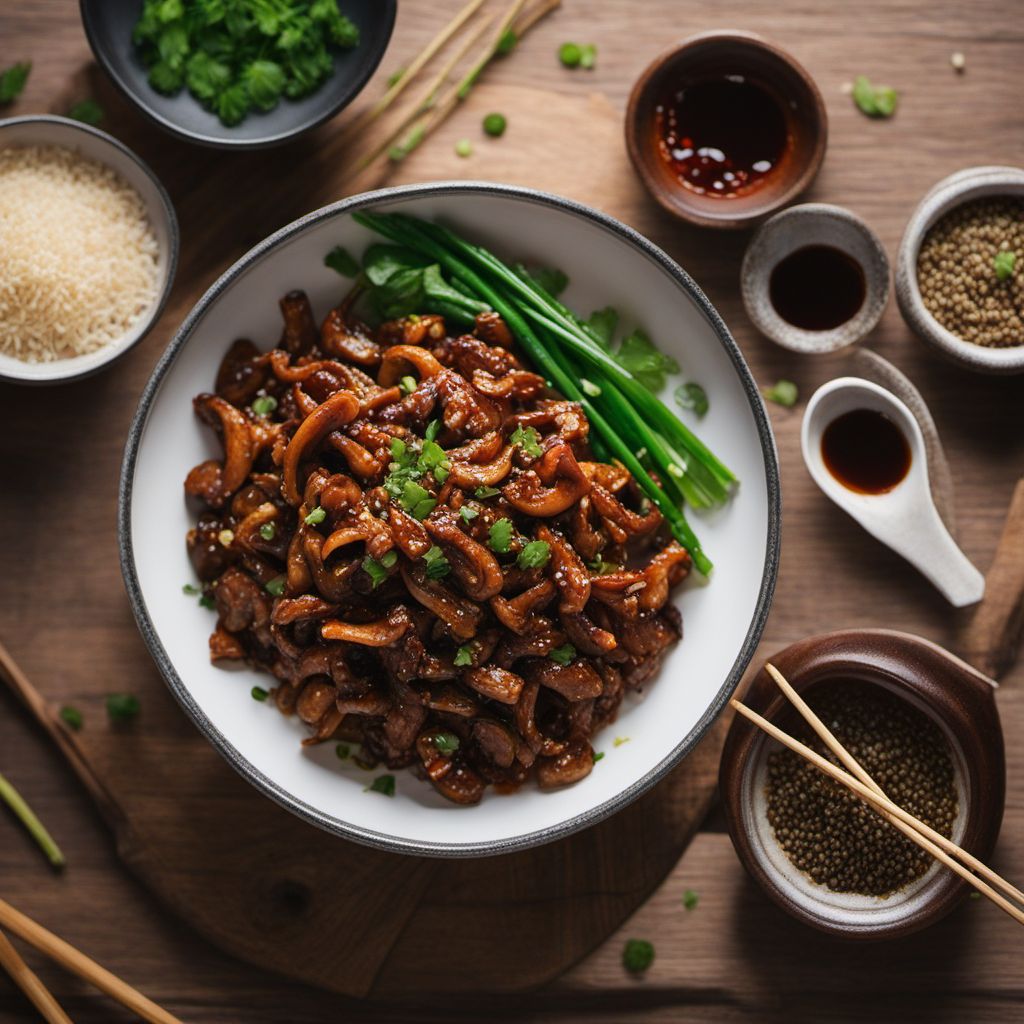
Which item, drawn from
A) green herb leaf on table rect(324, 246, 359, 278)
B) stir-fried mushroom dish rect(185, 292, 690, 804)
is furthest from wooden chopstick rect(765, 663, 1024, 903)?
green herb leaf on table rect(324, 246, 359, 278)

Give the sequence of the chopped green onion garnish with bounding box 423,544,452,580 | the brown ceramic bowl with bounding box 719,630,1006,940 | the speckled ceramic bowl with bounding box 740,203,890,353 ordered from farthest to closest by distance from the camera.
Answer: the speckled ceramic bowl with bounding box 740,203,890,353 < the brown ceramic bowl with bounding box 719,630,1006,940 < the chopped green onion garnish with bounding box 423,544,452,580

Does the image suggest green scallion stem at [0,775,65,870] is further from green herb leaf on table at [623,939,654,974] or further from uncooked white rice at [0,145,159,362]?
green herb leaf on table at [623,939,654,974]

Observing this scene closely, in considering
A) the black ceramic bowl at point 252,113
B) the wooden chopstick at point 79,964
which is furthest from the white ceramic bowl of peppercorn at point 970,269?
the wooden chopstick at point 79,964

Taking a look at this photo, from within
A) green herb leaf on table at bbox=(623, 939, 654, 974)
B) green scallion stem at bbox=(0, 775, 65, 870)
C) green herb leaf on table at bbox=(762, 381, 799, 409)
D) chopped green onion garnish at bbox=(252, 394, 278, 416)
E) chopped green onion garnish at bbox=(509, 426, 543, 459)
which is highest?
chopped green onion garnish at bbox=(509, 426, 543, 459)

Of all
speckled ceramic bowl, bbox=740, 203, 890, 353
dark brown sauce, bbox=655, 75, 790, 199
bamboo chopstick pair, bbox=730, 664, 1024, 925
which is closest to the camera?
bamboo chopstick pair, bbox=730, 664, 1024, 925

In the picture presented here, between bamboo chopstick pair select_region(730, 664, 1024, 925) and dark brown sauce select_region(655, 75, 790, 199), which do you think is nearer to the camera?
bamboo chopstick pair select_region(730, 664, 1024, 925)
